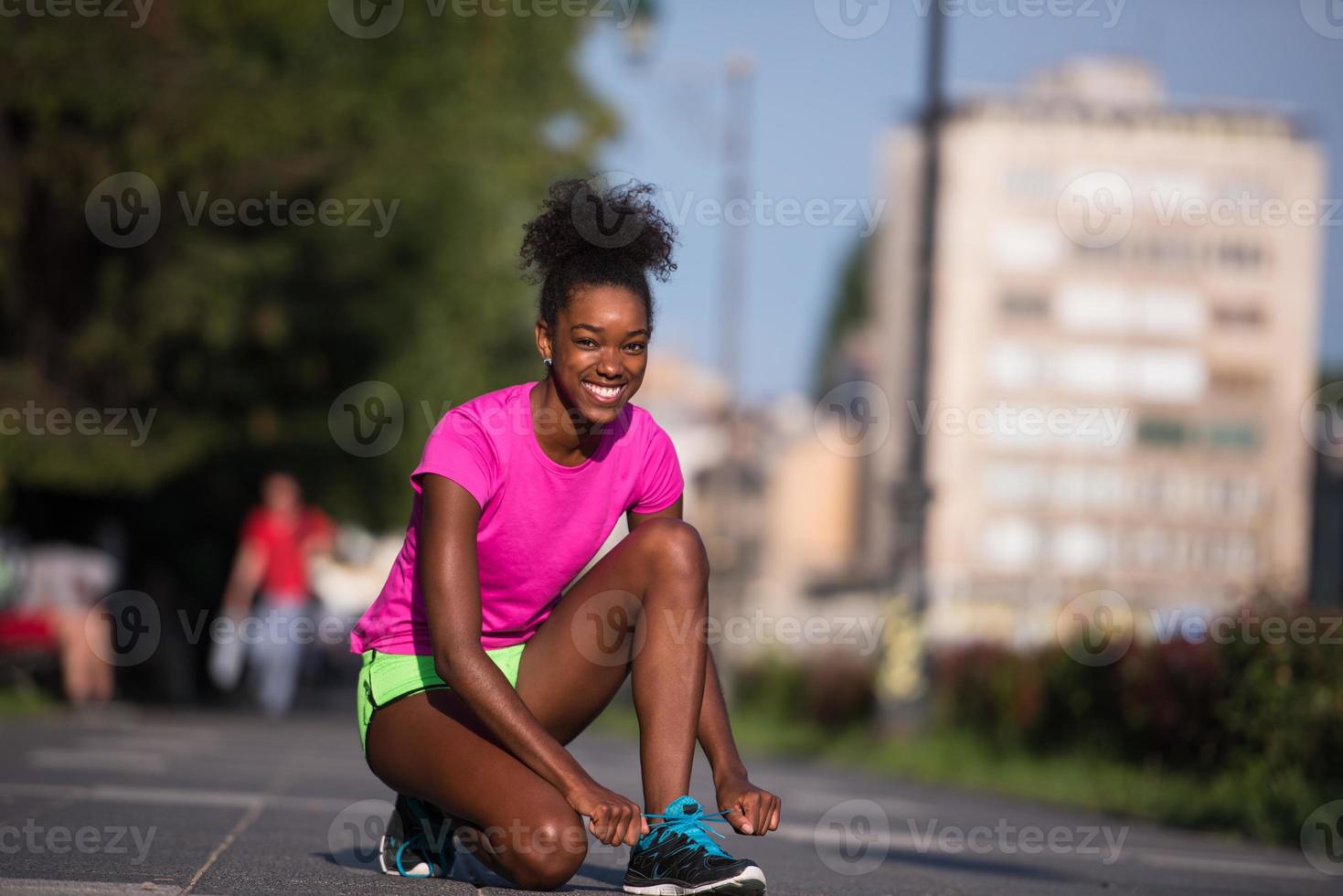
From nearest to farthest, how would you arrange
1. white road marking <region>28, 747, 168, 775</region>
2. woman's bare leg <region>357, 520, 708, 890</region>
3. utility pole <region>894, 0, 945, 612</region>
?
1. woman's bare leg <region>357, 520, 708, 890</region>
2. white road marking <region>28, 747, 168, 775</region>
3. utility pole <region>894, 0, 945, 612</region>

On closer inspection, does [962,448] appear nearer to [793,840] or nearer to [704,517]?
[704,517]

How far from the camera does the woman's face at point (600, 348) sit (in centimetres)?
464

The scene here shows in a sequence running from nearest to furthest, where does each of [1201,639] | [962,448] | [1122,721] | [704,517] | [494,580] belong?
[494,580] → [1201,639] → [1122,721] → [962,448] → [704,517]

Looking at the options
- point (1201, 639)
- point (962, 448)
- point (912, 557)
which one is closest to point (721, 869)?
point (1201, 639)

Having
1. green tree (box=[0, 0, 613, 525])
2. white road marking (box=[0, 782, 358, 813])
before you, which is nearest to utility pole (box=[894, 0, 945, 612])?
green tree (box=[0, 0, 613, 525])

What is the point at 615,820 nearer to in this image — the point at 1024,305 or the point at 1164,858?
the point at 1164,858

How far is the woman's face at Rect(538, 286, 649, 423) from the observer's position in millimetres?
4637

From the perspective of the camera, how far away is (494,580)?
4730 millimetres

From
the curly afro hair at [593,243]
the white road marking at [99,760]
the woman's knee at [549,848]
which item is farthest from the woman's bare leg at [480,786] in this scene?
the white road marking at [99,760]

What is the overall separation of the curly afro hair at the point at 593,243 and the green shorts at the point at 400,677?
0.85 m

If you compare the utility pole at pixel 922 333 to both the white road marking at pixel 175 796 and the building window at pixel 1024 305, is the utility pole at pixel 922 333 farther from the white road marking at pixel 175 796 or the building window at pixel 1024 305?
the building window at pixel 1024 305

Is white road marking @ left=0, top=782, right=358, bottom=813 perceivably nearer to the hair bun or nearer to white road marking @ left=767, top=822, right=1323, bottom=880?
white road marking @ left=767, top=822, right=1323, bottom=880

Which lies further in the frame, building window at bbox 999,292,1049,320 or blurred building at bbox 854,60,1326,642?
building window at bbox 999,292,1049,320

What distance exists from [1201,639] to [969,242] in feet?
274
